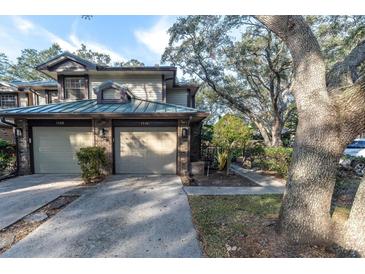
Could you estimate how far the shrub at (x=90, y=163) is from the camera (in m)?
6.56

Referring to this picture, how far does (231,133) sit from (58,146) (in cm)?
742

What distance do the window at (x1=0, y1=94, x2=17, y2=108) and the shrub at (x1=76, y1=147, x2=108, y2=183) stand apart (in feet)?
33.9

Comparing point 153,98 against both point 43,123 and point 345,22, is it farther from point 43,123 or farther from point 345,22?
point 345,22

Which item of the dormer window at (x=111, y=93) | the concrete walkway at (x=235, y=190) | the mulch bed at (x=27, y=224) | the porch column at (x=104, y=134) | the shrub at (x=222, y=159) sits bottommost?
the concrete walkway at (x=235, y=190)

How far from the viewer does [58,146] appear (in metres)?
8.00

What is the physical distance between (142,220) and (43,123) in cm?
693

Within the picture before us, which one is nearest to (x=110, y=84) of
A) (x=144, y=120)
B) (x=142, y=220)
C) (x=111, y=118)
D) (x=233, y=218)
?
(x=111, y=118)

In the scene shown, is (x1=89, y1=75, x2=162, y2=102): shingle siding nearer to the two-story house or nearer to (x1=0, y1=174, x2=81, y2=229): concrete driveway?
the two-story house

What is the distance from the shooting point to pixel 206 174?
8.06 metres

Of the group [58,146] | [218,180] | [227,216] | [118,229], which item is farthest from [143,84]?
[227,216]

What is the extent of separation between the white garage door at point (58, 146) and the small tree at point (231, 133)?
5.56m

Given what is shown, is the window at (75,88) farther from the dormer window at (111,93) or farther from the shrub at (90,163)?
the shrub at (90,163)

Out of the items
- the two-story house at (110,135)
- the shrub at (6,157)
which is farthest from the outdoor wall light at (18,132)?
the shrub at (6,157)

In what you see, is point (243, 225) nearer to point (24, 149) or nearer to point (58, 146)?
point (58, 146)
